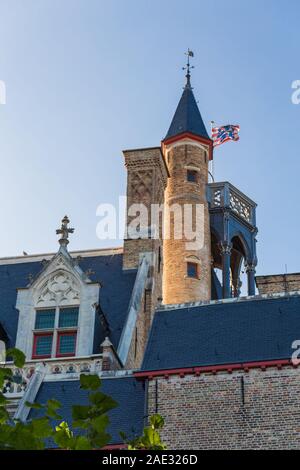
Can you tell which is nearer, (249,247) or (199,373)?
(199,373)

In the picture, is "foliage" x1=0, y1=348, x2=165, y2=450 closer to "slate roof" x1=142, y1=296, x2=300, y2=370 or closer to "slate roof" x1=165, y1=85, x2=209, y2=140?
"slate roof" x1=142, y1=296, x2=300, y2=370

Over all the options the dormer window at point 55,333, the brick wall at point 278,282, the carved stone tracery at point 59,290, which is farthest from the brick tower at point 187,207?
the dormer window at point 55,333

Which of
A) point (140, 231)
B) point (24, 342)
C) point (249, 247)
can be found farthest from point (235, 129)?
point (24, 342)

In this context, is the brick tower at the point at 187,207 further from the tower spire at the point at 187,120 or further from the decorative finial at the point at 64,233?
the decorative finial at the point at 64,233

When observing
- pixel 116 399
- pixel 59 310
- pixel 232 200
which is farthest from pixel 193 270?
pixel 116 399

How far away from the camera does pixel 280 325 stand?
64.7 ft

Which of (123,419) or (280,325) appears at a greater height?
(280,325)

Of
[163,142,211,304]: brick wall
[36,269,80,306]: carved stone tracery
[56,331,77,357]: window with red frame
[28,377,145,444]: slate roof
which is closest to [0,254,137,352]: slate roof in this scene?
[56,331,77,357]: window with red frame

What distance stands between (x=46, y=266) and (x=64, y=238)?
0.93m

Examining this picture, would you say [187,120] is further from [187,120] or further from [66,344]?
[66,344]

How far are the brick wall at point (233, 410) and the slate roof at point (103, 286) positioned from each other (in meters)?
5.39

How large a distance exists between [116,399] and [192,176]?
15.1 metres
